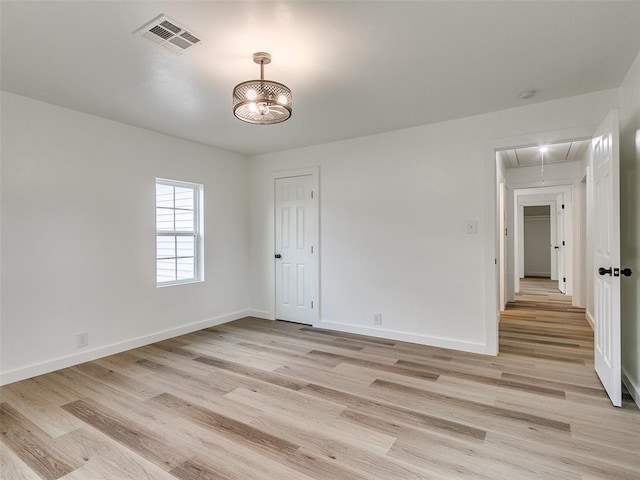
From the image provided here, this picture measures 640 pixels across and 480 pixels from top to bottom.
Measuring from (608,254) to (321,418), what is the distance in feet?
7.87

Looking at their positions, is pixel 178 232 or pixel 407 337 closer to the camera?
pixel 407 337

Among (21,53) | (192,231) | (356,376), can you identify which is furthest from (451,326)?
(21,53)

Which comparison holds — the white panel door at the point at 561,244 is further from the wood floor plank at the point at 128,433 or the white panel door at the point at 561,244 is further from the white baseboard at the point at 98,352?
the wood floor plank at the point at 128,433

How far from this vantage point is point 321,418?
7.59ft

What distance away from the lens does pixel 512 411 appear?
7.80 ft

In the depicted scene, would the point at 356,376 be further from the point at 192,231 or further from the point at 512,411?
the point at 192,231

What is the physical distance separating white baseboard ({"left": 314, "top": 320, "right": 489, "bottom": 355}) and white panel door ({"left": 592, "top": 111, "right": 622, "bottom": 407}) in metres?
1.04

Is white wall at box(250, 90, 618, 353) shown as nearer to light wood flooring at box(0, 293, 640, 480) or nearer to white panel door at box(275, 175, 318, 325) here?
white panel door at box(275, 175, 318, 325)

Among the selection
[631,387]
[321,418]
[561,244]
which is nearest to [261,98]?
[321,418]

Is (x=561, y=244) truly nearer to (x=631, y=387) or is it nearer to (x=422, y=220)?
(x=422, y=220)

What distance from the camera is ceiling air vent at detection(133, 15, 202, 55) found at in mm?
2001

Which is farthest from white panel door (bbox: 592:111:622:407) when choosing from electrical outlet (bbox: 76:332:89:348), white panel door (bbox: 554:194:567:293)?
white panel door (bbox: 554:194:567:293)

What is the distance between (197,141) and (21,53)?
7.18 feet

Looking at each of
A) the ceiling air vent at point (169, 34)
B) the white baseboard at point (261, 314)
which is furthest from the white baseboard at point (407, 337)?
the ceiling air vent at point (169, 34)
